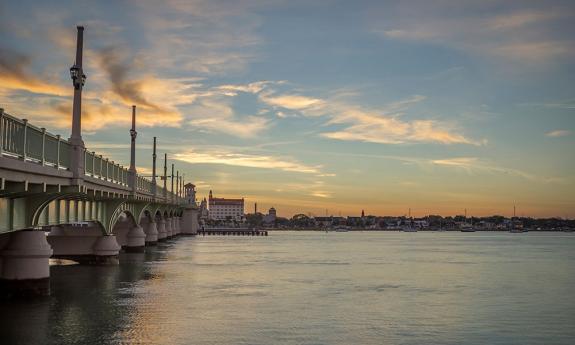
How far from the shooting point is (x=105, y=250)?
61812 mm

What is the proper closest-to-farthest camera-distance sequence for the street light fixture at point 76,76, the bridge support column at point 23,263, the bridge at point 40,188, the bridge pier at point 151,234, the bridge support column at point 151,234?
the bridge at point 40,188 → the bridge support column at point 23,263 → the street light fixture at point 76,76 → the bridge pier at point 151,234 → the bridge support column at point 151,234

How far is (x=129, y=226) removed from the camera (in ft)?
300

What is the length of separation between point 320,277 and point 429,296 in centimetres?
1590

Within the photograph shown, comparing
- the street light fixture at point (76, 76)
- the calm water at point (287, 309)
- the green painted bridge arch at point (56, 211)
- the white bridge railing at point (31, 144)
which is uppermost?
the street light fixture at point (76, 76)

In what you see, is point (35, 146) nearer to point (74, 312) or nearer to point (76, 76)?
point (76, 76)

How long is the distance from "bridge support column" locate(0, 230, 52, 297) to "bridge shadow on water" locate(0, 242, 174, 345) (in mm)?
877

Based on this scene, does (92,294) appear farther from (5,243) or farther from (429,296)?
(429,296)

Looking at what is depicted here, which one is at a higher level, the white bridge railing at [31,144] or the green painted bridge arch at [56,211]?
the white bridge railing at [31,144]

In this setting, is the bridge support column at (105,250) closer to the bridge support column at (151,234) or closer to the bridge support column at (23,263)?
the bridge support column at (23,263)

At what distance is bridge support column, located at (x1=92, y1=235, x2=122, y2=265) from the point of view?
61.8 meters

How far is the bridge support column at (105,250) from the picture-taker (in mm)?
61812

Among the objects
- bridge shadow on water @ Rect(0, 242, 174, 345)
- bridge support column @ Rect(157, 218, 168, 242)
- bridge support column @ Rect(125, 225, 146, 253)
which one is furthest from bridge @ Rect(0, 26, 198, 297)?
bridge support column @ Rect(157, 218, 168, 242)

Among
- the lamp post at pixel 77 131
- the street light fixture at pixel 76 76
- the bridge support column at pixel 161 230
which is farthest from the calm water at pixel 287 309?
the bridge support column at pixel 161 230

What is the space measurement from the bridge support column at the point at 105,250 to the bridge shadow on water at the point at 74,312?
22.5 feet
